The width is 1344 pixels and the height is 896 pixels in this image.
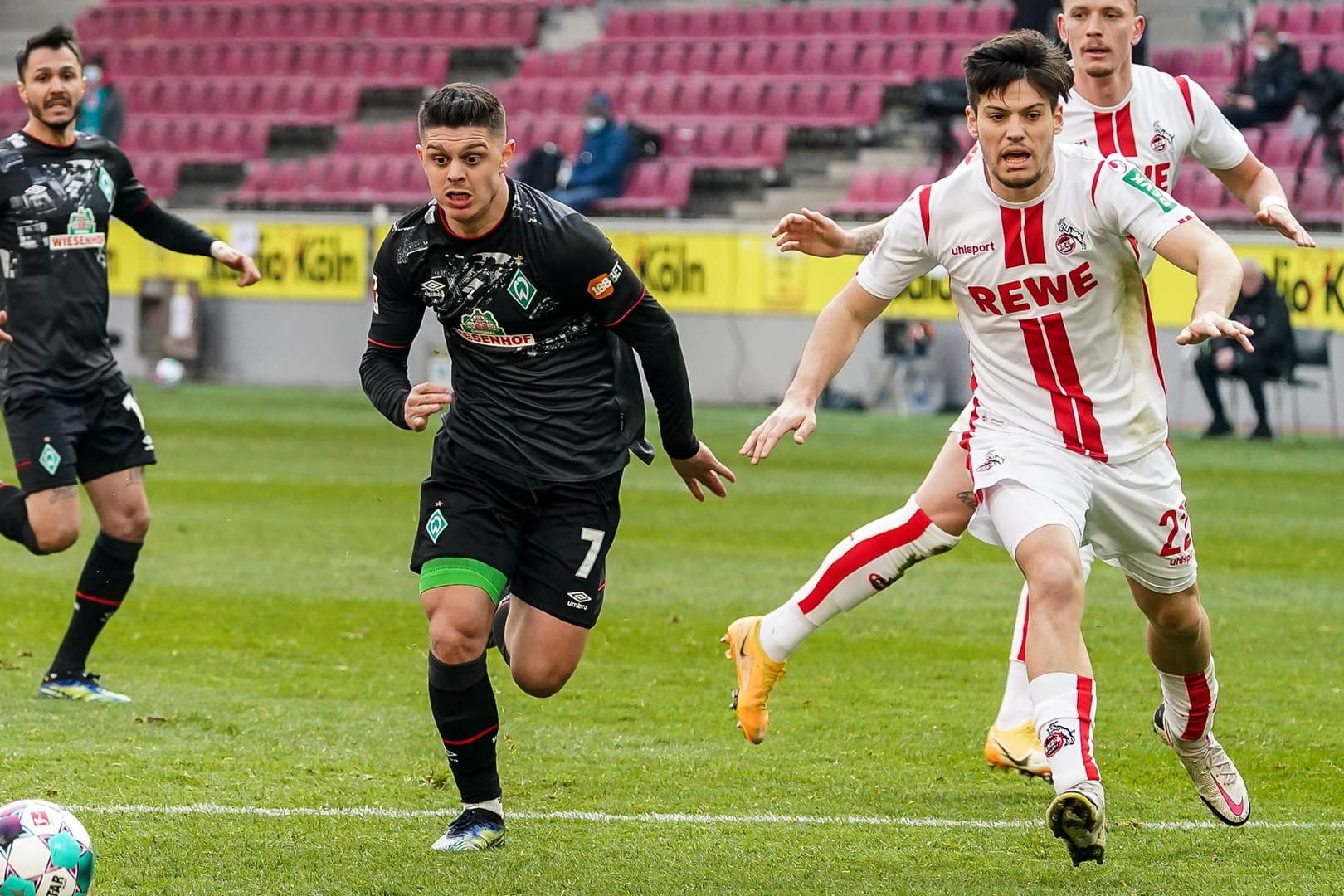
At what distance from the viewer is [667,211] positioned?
22.4m

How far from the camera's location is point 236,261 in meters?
Result: 7.02

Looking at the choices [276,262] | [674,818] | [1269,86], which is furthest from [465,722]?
[276,262]

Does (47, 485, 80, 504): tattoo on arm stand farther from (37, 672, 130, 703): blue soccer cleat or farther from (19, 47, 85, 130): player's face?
(19, 47, 85, 130): player's face

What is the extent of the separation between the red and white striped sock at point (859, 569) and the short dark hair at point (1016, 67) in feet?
4.27

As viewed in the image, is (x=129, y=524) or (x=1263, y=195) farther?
(x=129, y=524)

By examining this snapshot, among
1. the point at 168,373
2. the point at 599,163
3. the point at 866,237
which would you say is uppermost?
the point at 866,237

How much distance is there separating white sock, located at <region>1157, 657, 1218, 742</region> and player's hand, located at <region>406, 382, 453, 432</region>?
2123 millimetres

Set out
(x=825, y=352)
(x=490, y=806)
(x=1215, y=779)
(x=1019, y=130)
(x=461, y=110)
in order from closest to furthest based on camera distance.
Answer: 1. (x=1019, y=130)
2. (x=461, y=110)
3. (x=490, y=806)
4. (x=825, y=352)
5. (x=1215, y=779)

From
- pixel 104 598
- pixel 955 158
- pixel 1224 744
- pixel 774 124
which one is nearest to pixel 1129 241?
pixel 1224 744

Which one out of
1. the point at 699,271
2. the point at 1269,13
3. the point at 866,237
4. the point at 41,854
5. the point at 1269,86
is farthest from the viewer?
the point at 1269,13

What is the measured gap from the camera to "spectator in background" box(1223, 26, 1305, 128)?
19406mm

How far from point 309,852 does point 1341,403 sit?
15.5 m

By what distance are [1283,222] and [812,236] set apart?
129 centimetres

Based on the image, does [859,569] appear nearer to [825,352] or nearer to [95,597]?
[825,352]
